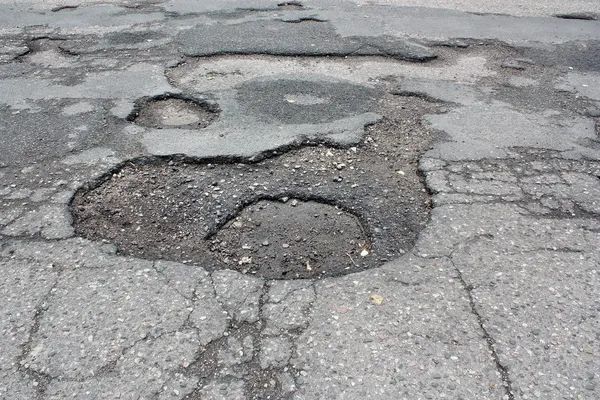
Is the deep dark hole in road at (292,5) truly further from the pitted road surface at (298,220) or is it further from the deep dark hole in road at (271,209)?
the deep dark hole in road at (271,209)

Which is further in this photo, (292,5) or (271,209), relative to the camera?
(292,5)

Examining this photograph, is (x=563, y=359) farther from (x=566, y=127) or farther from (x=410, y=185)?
(x=566, y=127)

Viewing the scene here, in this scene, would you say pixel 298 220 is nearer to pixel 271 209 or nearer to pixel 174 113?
pixel 271 209

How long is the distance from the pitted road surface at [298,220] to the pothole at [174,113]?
2 centimetres

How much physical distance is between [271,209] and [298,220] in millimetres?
209

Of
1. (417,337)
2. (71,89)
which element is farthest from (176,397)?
(71,89)

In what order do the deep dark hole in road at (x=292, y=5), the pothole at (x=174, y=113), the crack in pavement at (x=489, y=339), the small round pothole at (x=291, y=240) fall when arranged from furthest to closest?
the deep dark hole in road at (x=292, y=5) < the pothole at (x=174, y=113) < the small round pothole at (x=291, y=240) < the crack in pavement at (x=489, y=339)

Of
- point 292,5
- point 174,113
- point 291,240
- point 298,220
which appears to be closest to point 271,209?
point 298,220

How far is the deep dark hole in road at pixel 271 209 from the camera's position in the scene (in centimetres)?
300

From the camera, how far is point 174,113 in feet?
14.7

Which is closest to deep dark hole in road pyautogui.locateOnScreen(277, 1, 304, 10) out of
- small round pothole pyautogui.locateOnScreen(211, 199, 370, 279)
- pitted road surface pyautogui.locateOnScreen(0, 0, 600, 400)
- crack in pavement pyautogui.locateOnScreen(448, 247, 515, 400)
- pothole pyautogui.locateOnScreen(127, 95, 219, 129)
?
pitted road surface pyautogui.locateOnScreen(0, 0, 600, 400)

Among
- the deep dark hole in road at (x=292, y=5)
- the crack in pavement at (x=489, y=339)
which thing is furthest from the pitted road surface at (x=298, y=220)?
the deep dark hole in road at (x=292, y=5)

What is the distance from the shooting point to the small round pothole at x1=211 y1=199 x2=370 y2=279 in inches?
115

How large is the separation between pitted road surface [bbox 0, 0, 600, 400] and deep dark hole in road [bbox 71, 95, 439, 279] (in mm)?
15
